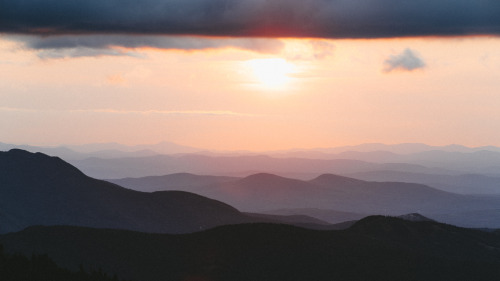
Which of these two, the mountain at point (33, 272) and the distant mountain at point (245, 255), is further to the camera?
the distant mountain at point (245, 255)

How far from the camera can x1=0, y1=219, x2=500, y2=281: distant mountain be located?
14438cm

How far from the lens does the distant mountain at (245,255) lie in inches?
5684

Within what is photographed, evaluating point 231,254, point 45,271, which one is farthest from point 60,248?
Result: point 45,271

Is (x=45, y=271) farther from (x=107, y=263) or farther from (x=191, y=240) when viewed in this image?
(x=191, y=240)

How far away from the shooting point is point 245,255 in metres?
155

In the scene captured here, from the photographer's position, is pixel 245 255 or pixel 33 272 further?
pixel 245 255

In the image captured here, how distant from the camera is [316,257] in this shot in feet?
508

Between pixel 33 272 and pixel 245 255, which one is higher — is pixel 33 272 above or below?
below

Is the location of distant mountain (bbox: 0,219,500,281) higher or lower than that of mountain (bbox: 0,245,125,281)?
higher

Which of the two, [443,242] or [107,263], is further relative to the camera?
[443,242]

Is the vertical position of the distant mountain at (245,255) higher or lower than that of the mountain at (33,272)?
higher

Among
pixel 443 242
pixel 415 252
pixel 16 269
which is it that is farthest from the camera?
pixel 443 242

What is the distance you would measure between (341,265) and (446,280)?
855 inches

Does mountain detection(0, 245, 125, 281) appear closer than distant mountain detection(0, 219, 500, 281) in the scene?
Yes
